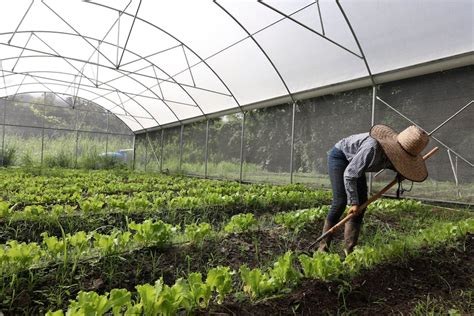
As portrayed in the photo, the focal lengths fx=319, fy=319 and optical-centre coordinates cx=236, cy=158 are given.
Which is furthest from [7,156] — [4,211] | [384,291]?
[384,291]

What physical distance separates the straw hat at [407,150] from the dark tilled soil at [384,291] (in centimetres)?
69

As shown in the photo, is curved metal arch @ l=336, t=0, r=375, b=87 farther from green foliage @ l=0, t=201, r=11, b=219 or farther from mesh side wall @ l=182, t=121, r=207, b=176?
mesh side wall @ l=182, t=121, r=207, b=176

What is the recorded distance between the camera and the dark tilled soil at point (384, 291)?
5.77 feet

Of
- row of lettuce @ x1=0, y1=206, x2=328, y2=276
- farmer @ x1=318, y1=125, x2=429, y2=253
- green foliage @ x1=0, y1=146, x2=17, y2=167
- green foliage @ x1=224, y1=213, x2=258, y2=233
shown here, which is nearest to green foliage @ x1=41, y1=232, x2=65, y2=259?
row of lettuce @ x1=0, y1=206, x2=328, y2=276

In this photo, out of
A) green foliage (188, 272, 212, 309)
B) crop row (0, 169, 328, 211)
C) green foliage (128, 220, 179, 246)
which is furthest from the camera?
crop row (0, 169, 328, 211)

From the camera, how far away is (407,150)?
247 cm

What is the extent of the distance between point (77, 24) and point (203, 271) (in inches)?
323

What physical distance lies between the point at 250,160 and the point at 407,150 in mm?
7576

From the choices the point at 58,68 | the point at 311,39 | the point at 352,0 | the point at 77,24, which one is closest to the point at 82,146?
the point at 58,68

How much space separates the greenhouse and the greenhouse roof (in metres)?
0.04

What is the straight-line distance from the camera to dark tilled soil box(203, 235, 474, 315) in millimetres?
1758

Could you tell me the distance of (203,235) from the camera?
278 centimetres

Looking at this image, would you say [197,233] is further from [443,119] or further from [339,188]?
[443,119]

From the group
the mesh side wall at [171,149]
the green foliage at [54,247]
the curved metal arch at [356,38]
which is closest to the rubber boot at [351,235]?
the green foliage at [54,247]
